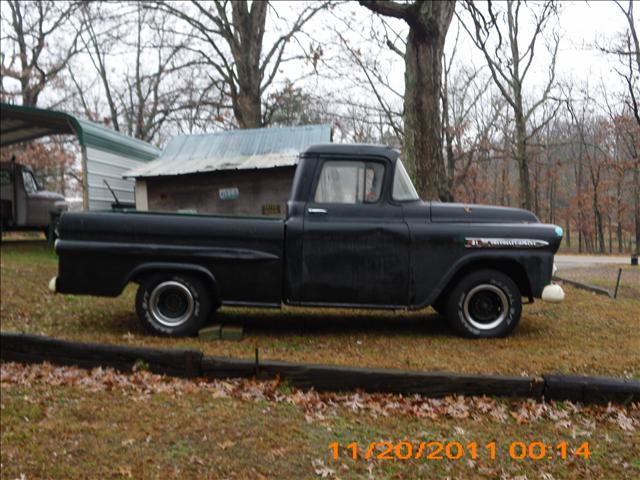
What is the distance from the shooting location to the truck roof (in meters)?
5.79

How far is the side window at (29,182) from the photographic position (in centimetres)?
1619

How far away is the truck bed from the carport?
851 cm

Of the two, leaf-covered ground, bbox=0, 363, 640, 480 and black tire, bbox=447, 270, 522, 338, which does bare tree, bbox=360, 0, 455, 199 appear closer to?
black tire, bbox=447, 270, 522, 338

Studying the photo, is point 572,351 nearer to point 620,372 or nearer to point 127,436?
point 620,372

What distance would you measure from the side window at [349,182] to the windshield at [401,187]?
6.7 inches

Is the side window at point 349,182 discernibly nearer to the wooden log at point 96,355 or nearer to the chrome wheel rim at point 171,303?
the chrome wheel rim at point 171,303

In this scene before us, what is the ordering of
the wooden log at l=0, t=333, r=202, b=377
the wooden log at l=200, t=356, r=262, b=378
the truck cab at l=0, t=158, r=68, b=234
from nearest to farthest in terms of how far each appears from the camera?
the wooden log at l=200, t=356, r=262, b=378 < the wooden log at l=0, t=333, r=202, b=377 < the truck cab at l=0, t=158, r=68, b=234

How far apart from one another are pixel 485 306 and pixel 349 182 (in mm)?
2060

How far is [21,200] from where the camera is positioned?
16.0 m

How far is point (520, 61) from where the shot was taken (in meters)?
10.8

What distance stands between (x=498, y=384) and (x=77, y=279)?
15.0 ft

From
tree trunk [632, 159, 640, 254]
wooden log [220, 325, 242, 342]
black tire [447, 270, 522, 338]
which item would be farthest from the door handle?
tree trunk [632, 159, 640, 254]

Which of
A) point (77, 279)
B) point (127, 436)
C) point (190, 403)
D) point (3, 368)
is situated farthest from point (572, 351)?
point (3, 368)
